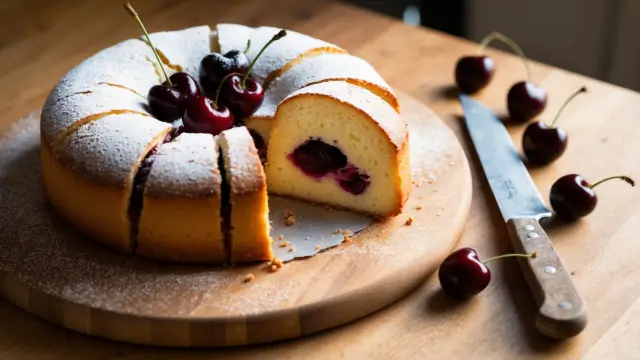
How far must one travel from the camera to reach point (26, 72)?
3152 mm

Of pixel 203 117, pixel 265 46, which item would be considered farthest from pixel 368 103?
pixel 203 117

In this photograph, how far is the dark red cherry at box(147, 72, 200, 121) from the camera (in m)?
2.42

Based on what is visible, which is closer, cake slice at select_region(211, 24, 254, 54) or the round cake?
the round cake

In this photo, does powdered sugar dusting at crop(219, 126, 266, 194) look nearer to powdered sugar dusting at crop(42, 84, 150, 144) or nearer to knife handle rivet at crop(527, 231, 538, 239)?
powdered sugar dusting at crop(42, 84, 150, 144)

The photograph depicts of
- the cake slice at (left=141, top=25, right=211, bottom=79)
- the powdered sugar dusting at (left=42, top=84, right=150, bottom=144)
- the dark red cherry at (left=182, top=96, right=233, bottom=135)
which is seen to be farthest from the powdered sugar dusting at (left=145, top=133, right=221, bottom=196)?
the cake slice at (left=141, top=25, right=211, bottom=79)

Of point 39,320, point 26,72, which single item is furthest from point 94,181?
point 26,72

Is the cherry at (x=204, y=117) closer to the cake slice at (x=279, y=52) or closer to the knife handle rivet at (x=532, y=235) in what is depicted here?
the cake slice at (x=279, y=52)

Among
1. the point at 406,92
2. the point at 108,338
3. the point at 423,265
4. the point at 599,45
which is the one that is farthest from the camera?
the point at 599,45

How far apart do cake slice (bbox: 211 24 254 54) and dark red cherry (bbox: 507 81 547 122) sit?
0.87 meters

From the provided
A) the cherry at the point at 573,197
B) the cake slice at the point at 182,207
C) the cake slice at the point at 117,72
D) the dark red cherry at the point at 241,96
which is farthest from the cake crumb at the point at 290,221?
the cherry at the point at 573,197

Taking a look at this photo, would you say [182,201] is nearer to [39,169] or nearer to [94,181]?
[94,181]

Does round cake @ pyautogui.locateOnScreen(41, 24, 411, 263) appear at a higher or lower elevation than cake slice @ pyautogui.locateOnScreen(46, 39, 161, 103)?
lower

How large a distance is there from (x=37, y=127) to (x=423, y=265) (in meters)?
1.34

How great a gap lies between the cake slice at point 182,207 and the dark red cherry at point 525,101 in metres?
1.10
